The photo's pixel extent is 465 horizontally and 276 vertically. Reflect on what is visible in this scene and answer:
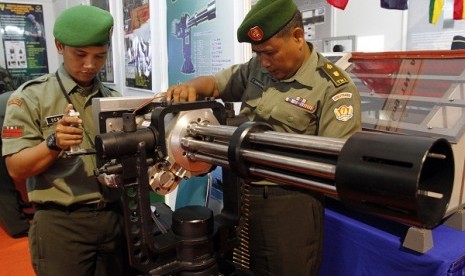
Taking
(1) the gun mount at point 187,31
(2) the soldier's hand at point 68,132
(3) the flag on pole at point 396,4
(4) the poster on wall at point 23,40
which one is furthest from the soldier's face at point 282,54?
(4) the poster on wall at point 23,40

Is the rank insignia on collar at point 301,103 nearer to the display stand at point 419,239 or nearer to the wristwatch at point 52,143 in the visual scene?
the display stand at point 419,239

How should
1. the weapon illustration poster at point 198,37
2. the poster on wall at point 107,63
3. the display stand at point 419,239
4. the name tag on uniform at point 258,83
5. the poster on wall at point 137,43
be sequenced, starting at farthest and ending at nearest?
the poster on wall at point 107,63
the poster on wall at point 137,43
the weapon illustration poster at point 198,37
the name tag on uniform at point 258,83
the display stand at point 419,239

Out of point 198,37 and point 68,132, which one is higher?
point 198,37

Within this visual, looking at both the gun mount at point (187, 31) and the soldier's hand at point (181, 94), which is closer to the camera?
the soldier's hand at point (181, 94)

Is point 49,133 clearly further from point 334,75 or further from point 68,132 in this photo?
point 334,75

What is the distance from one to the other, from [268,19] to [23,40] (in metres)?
5.06

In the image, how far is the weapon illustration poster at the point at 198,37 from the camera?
75.7 inches

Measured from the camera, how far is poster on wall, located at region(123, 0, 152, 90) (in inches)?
106

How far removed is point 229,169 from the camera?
2.70 ft

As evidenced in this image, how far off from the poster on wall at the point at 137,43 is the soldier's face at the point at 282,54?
161cm

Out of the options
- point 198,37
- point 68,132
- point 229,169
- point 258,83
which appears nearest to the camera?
point 229,169

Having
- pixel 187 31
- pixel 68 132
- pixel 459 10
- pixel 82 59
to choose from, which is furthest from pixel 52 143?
pixel 459 10

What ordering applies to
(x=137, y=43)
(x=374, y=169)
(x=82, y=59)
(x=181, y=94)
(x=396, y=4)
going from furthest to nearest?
(x=137, y=43) < (x=396, y=4) < (x=82, y=59) < (x=181, y=94) < (x=374, y=169)

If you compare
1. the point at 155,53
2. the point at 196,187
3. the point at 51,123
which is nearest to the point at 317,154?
the point at 51,123
